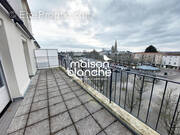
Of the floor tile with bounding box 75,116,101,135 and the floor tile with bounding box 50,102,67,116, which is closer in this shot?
the floor tile with bounding box 75,116,101,135

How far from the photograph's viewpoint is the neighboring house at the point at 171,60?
1164 inches

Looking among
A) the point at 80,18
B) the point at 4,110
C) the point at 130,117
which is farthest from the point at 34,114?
the point at 80,18

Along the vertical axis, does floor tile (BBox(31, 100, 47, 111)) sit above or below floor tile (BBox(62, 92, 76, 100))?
below

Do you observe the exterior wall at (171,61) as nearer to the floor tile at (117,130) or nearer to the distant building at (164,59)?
the distant building at (164,59)

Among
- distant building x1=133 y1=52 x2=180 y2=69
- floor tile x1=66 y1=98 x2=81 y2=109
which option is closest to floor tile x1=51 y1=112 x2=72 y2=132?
floor tile x1=66 y1=98 x2=81 y2=109

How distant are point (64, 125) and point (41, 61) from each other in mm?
6370

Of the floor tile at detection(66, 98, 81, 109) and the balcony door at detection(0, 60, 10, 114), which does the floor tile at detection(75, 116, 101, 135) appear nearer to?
the floor tile at detection(66, 98, 81, 109)

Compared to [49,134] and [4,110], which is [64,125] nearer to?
[49,134]

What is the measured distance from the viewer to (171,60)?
102 feet

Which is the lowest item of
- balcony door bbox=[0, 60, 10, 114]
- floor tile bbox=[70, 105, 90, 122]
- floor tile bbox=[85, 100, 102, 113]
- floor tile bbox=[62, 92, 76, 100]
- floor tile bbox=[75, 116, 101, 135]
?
floor tile bbox=[75, 116, 101, 135]

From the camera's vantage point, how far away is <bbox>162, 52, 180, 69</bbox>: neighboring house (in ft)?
97.0

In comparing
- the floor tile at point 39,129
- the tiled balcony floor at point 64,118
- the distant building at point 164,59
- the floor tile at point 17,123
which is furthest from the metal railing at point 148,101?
the distant building at point 164,59

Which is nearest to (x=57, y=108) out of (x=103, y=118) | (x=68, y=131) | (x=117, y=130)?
(x=68, y=131)

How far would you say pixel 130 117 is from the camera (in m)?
1.30
